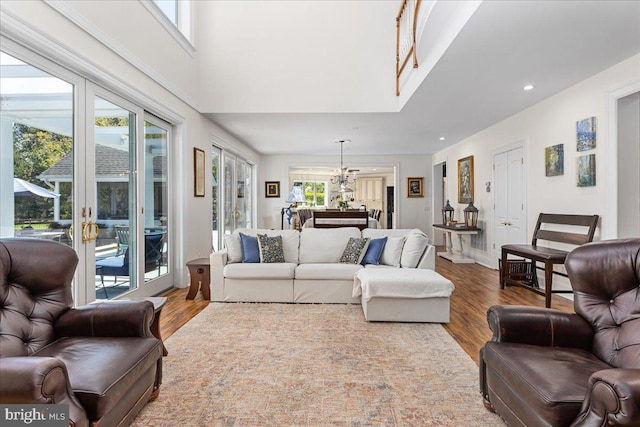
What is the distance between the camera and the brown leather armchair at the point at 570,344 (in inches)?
54.0

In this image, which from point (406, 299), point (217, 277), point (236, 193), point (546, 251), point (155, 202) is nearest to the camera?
point (406, 299)

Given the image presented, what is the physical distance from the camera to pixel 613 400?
1122mm

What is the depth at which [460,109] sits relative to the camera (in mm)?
5148

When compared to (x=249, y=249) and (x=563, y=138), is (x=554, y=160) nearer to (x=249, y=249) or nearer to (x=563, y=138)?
(x=563, y=138)

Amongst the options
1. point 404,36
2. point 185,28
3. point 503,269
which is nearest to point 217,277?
point 185,28

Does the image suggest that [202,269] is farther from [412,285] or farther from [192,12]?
[192,12]

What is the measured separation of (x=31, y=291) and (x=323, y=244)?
10.1ft

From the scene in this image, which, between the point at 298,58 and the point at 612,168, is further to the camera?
the point at 298,58

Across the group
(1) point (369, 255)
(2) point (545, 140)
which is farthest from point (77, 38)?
(2) point (545, 140)

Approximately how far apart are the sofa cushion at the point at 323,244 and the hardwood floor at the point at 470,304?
1.35 metres

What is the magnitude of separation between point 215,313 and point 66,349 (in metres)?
1.96

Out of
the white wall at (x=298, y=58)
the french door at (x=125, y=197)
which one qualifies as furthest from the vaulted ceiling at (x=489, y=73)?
the french door at (x=125, y=197)

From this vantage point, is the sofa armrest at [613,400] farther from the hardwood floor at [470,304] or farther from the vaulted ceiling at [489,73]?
the vaulted ceiling at [489,73]

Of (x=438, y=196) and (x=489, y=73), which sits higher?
(x=489, y=73)
